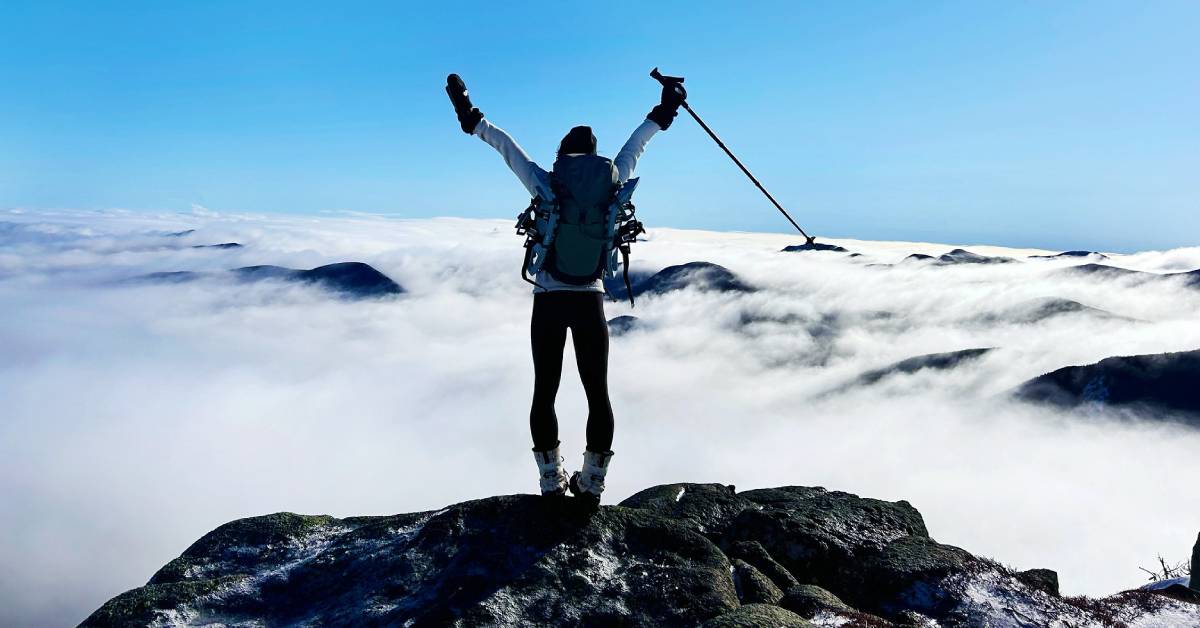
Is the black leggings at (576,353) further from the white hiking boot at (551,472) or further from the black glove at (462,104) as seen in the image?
the black glove at (462,104)

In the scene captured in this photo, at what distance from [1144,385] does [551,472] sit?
199413 millimetres

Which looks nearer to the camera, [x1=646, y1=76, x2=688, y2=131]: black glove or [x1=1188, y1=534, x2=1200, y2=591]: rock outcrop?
[x1=646, y1=76, x2=688, y2=131]: black glove

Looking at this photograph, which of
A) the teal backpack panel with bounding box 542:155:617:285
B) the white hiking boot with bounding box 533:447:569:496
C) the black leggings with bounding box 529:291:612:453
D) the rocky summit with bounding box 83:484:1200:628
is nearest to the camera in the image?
the rocky summit with bounding box 83:484:1200:628

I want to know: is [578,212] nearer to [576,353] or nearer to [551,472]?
[576,353]

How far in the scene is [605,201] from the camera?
7957 mm

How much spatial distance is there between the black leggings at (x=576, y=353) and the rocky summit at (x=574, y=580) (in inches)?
42.6

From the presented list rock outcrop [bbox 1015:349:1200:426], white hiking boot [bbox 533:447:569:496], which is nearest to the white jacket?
white hiking boot [bbox 533:447:569:496]

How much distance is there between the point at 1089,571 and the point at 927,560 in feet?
698

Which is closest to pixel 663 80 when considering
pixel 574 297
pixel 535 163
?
pixel 535 163

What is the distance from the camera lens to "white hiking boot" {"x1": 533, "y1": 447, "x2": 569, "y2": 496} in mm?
8273

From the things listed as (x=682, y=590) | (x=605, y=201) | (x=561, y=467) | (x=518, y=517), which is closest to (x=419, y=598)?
(x=518, y=517)

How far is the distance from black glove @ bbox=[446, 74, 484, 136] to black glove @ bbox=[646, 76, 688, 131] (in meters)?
2.18

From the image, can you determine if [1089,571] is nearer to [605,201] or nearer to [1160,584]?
[1160,584]

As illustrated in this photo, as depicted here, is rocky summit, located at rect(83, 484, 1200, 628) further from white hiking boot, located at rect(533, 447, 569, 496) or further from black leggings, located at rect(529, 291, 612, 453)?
black leggings, located at rect(529, 291, 612, 453)
